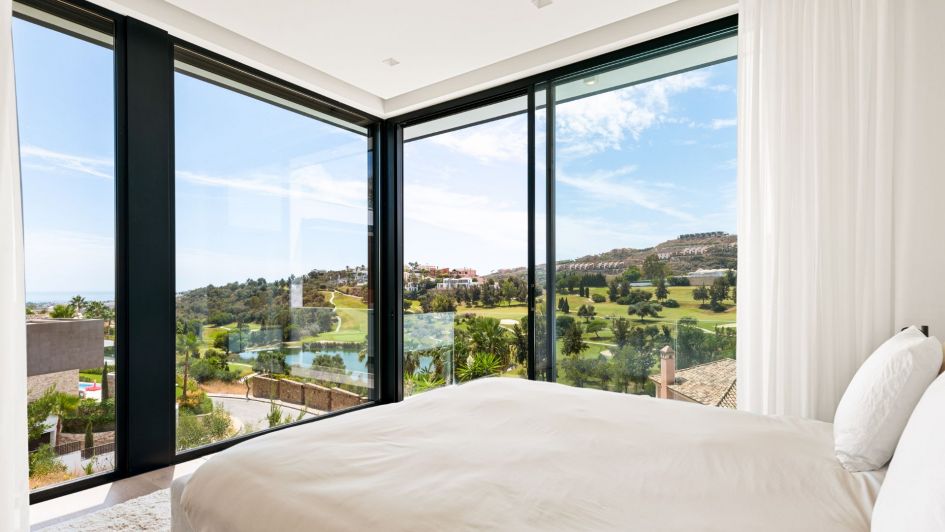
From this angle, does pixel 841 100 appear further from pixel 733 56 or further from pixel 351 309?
pixel 351 309

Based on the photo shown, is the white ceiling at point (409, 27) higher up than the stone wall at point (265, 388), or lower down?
higher up

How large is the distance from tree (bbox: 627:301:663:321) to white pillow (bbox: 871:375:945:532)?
190cm

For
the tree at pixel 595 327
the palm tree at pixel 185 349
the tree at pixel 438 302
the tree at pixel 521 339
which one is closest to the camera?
the palm tree at pixel 185 349

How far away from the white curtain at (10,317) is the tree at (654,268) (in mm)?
3141

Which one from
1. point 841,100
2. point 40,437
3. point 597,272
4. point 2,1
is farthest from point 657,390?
point 2,1

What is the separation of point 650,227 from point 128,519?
313 centimetres

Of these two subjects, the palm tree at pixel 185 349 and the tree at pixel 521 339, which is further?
the tree at pixel 521 339

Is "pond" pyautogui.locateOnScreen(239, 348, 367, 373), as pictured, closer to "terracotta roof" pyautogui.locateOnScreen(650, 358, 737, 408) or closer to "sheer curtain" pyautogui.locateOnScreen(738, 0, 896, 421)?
"terracotta roof" pyautogui.locateOnScreen(650, 358, 737, 408)

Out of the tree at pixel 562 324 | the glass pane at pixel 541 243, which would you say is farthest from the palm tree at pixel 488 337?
the tree at pixel 562 324

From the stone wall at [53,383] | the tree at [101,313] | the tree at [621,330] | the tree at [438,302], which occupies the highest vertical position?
the tree at [101,313]

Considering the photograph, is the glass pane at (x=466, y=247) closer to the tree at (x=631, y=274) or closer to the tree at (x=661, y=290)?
the tree at (x=631, y=274)

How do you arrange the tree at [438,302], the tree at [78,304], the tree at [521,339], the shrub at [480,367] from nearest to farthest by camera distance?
the tree at [78,304]
the tree at [521,339]
the shrub at [480,367]
the tree at [438,302]

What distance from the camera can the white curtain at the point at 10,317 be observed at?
195cm

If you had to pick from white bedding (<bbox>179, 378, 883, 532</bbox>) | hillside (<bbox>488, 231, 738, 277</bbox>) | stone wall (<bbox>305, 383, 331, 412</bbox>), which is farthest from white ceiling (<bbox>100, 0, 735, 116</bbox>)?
stone wall (<bbox>305, 383, 331, 412</bbox>)
